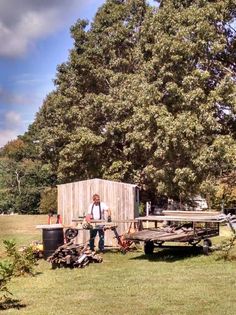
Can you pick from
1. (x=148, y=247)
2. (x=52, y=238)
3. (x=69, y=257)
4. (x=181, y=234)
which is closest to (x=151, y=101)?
(x=148, y=247)

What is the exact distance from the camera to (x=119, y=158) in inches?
1340

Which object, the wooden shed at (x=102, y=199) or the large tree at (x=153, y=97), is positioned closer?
the wooden shed at (x=102, y=199)

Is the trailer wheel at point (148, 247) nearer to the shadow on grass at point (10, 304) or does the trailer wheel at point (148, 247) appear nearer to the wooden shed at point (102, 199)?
the wooden shed at point (102, 199)

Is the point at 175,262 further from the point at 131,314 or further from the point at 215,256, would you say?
the point at 131,314

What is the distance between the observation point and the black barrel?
15.1 metres

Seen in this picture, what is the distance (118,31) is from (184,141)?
11443 mm

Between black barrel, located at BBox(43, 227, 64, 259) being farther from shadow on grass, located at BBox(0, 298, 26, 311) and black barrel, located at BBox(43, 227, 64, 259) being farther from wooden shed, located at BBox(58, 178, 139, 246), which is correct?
shadow on grass, located at BBox(0, 298, 26, 311)

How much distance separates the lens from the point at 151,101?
26750 mm

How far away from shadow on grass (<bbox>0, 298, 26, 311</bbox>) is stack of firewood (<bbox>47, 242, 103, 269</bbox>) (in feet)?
13.6

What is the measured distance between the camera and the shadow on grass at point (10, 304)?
9.20 m

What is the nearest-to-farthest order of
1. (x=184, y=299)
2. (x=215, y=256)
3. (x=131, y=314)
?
(x=131, y=314) < (x=184, y=299) < (x=215, y=256)

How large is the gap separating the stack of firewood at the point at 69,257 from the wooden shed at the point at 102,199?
3.86 m

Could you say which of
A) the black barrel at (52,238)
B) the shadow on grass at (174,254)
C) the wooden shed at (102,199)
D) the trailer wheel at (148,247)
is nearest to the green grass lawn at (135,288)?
the shadow on grass at (174,254)

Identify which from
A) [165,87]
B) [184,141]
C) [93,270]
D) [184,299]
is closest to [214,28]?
[165,87]
